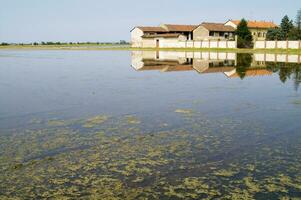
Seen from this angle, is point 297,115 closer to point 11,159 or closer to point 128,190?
point 128,190

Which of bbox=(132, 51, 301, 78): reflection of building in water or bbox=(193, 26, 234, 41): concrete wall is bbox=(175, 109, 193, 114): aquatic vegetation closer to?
bbox=(132, 51, 301, 78): reflection of building in water

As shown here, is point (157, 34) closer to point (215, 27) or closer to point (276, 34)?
point (215, 27)

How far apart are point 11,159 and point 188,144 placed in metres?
4.10

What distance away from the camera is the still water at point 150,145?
6.88 metres

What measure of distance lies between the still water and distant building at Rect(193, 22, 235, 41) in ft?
242

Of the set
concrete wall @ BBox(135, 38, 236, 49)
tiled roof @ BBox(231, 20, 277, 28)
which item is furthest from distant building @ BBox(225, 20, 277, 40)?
concrete wall @ BBox(135, 38, 236, 49)

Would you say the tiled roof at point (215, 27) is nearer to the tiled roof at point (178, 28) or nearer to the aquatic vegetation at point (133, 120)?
the tiled roof at point (178, 28)

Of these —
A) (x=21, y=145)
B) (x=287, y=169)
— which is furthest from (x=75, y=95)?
(x=287, y=169)

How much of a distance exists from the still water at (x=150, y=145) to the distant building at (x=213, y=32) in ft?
242

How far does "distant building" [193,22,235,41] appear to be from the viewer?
8981 cm

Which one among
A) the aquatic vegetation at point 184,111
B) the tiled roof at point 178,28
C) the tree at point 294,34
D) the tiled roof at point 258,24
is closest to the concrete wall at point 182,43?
the tiled roof at point 178,28

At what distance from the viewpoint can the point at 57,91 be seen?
19.2 meters

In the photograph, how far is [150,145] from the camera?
943 cm

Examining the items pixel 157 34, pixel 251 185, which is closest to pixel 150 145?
pixel 251 185
